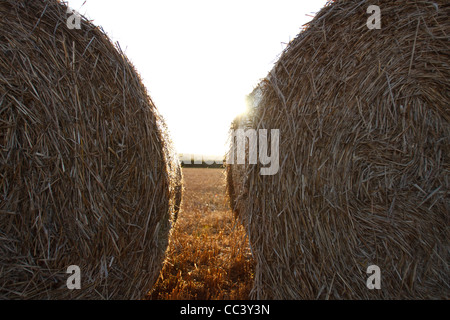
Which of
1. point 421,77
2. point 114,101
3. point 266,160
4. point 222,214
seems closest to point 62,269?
point 114,101

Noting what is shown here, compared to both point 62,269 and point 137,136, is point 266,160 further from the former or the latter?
point 62,269

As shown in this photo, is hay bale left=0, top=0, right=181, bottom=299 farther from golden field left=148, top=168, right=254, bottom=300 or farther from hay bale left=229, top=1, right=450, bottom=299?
hay bale left=229, top=1, right=450, bottom=299

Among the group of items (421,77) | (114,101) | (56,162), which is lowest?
(56,162)

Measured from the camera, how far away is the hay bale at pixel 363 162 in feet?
6.28

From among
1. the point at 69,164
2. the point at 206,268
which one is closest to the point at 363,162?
the point at 206,268

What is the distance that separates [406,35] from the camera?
1908 millimetres

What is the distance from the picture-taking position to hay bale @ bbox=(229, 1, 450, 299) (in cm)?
191

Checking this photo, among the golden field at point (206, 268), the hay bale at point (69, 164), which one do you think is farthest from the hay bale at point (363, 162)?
the hay bale at point (69, 164)

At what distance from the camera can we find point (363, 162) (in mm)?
1985

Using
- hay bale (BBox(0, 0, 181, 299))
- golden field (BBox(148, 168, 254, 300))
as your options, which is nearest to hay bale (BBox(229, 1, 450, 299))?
golden field (BBox(148, 168, 254, 300))

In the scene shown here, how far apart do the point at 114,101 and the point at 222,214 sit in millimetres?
3114

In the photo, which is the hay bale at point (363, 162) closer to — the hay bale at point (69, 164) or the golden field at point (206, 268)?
the golden field at point (206, 268)

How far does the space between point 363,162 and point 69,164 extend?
1.88 m

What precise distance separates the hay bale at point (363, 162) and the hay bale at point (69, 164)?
90 centimetres
